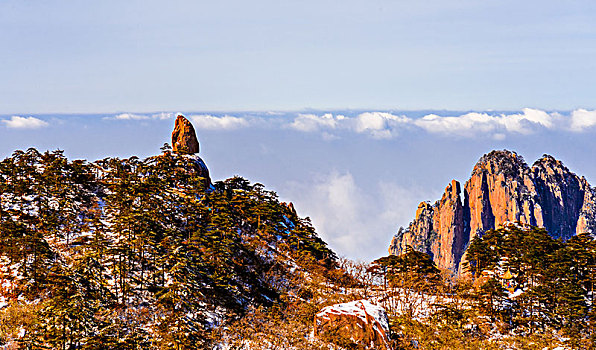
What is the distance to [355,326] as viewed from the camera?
69250 mm

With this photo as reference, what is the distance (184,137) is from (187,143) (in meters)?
1.51

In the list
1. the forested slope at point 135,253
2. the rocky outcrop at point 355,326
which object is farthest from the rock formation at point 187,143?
the rocky outcrop at point 355,326

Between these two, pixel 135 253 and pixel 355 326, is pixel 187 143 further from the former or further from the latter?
pixel 355 326

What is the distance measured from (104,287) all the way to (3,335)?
1534cm

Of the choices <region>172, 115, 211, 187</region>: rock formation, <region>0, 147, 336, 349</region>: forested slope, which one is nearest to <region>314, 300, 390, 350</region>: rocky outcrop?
<region>0, 147, 336, 349</region>: forested slope

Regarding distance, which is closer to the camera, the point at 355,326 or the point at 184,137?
the point at 355,326

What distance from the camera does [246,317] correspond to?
78.2m

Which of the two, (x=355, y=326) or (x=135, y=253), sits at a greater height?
(x=135, y=253)

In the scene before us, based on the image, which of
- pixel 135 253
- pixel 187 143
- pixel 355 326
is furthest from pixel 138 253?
pixel 187 143

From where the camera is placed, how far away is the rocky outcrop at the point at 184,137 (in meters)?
113

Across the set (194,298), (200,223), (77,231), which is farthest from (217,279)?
(77,231)

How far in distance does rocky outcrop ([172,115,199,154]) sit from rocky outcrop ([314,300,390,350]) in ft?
184

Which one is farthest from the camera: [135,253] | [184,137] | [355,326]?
[184,137]

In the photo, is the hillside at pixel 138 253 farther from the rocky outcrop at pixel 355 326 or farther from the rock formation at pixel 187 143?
the rocky outcrop at pixel 355 326
